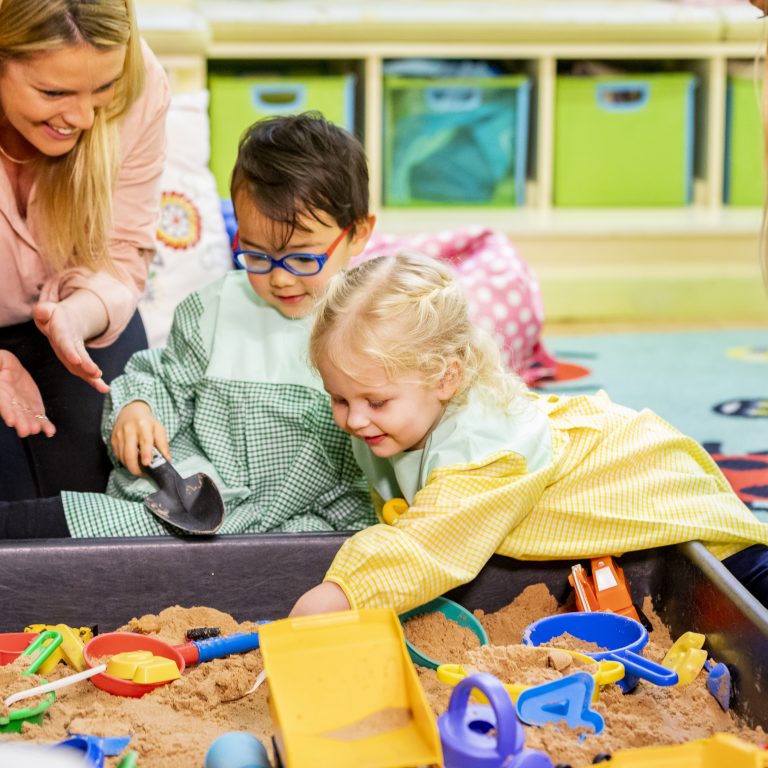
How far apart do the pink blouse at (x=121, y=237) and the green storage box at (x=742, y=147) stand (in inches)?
80.2

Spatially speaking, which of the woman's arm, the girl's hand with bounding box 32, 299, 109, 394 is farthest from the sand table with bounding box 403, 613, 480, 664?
the woman's arm

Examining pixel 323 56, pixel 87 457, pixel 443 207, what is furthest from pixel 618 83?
pixel 87 457

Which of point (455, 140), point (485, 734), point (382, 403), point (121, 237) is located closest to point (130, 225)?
point (121, 237)

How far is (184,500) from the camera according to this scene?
3.97 ft

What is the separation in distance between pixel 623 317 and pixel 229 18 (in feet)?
4.03

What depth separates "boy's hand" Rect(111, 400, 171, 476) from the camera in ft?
4.17

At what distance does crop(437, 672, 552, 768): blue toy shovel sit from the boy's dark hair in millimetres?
618

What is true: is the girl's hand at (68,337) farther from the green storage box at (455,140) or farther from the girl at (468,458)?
the green storage box at (455,140)

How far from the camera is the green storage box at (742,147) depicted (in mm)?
3092

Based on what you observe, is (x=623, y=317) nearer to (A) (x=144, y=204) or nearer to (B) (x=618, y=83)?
(B) (x=618, y=83)

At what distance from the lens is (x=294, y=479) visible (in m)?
1.29

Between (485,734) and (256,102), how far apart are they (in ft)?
7.48

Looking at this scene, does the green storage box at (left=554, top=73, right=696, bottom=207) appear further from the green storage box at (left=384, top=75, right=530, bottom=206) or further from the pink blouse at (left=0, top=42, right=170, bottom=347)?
the pink blouse at (left=0, top=42, right=170, bottom=347)

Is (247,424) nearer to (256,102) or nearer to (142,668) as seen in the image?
(142,668)
